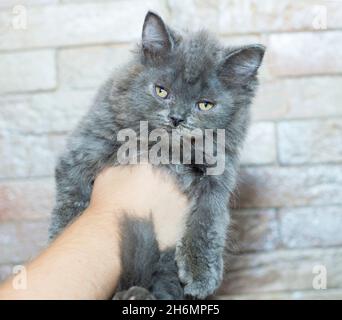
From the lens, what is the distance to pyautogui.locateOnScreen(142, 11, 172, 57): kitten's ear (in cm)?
148

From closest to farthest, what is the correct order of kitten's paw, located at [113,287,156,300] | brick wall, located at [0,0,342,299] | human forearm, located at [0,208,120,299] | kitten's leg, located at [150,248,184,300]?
human forearm, located at [0,208,120,299]
kitten's paw, located at [113,287,156,300]
kitten's leg, located at [150,248,184,300]
brick wall, located at [0,0,342,299]

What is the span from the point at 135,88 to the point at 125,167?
10.3 inches

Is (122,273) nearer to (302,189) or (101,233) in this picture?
(101,233)

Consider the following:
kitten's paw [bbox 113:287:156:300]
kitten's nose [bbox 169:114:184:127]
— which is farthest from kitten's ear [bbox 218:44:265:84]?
kitten's paw [bbox 113:287:156:300]

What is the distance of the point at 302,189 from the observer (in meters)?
1.94

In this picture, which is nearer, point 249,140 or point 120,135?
point 120,135

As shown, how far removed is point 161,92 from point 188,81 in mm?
94

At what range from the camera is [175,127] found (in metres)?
1.46

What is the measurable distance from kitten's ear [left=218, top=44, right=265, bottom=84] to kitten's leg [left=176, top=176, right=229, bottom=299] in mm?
339

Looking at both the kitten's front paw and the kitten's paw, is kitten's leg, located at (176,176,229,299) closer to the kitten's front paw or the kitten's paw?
the kitten's front paw

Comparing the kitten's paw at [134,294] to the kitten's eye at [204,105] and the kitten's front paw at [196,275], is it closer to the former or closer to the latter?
the kitten's front paw at [196,275]

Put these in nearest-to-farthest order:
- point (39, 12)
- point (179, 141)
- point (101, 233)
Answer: point (101, 233), point (179, 141), point (39, 12)

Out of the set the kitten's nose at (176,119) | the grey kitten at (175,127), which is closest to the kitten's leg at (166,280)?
the grey kitten at (175,127)
